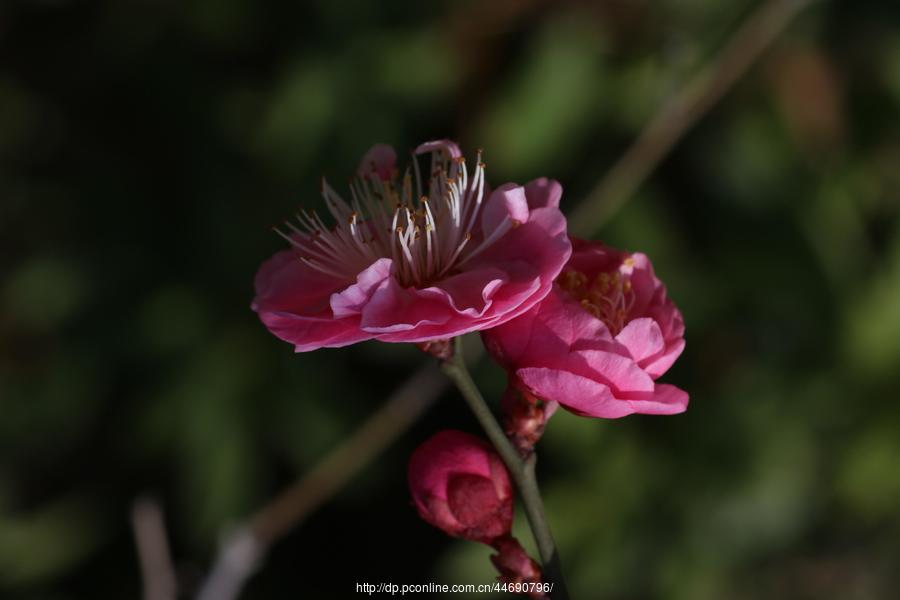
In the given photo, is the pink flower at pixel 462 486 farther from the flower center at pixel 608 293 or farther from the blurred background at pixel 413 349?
the blurred background at pixel 413 349

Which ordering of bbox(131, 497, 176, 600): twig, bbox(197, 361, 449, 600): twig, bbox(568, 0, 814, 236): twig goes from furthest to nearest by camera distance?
1. bbox(197, 361, 449, 600): twig
2. bbox(568, 0, 814, 236): twig
3. bbox(131, 497, 176, 600): twig

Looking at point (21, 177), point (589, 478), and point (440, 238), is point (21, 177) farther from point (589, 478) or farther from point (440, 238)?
point (440, 238)

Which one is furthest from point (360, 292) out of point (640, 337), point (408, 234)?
point (640, 337)

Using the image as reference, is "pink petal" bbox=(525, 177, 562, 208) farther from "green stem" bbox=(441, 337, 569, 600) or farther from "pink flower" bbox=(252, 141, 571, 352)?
"green stem" bbox=(441, 337, 569, 600)

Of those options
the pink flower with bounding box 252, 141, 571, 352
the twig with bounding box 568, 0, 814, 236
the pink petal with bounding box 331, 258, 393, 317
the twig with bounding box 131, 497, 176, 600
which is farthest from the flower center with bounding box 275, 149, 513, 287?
the twig with bounding box 568, 0, 814, 236

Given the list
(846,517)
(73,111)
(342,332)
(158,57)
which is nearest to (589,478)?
(846,517)
